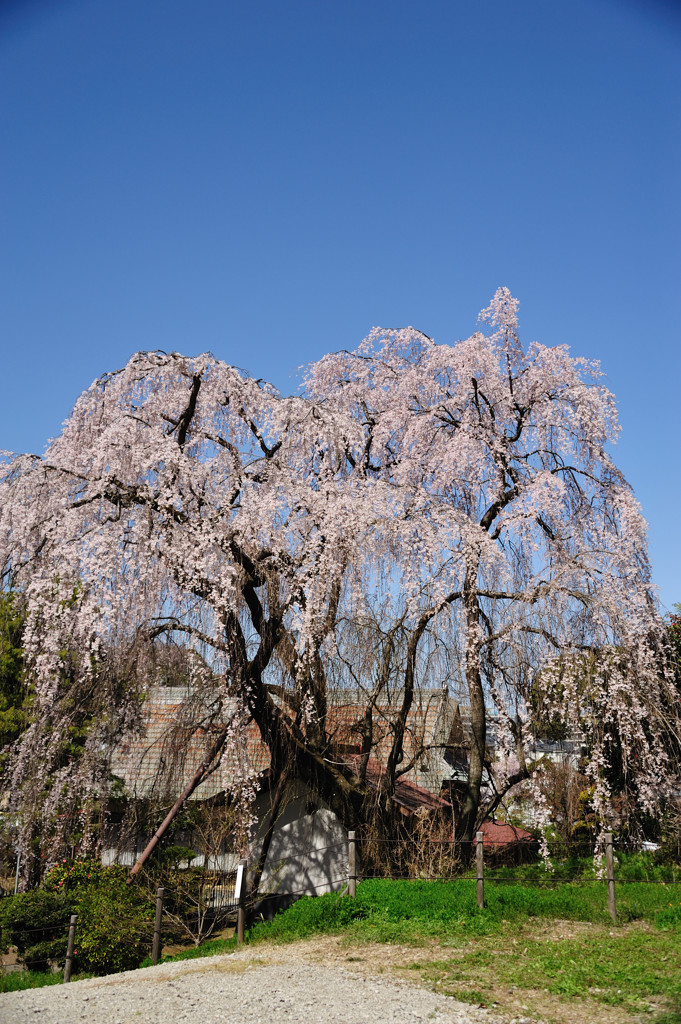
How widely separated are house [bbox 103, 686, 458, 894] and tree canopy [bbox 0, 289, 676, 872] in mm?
298

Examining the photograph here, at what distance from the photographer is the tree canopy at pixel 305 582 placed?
9906 mm

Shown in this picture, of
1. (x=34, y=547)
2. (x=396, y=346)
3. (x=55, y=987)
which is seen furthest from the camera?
(x=396, y=346)

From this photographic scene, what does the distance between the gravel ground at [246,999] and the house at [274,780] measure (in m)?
2.72

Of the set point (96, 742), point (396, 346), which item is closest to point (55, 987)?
point (96, 742)

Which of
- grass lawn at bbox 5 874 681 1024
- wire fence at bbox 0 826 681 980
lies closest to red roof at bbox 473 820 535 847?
wire fence at bbox 0 826 681 980

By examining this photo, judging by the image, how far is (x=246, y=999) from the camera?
6.45 metres

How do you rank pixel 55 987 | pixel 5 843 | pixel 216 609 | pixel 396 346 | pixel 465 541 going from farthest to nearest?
pixel 396 346, pixel 5 843, pixel 465 541, pixel 216 609, pixel 55 987

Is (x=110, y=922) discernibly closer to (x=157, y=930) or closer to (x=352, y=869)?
(x=157, y=930)

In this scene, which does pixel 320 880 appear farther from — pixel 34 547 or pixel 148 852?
pixel 34 547

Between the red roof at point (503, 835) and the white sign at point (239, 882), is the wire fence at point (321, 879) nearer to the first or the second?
the white sign at point (239, 882)

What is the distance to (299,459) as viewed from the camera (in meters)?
11.7

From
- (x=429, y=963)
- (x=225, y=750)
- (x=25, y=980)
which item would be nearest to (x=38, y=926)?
(x=25, y=980)

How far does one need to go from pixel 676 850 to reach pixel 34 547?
34.6 feet

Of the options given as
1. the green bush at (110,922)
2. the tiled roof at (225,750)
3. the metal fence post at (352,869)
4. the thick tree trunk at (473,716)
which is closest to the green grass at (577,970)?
the metal fence post at (352,869)
